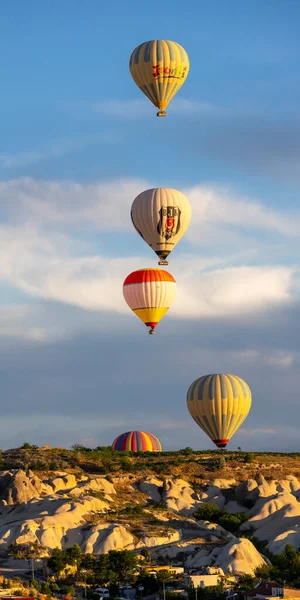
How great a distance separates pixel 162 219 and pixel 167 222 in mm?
621

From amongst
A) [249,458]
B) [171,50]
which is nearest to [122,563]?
[249,458]

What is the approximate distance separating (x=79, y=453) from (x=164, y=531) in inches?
1315

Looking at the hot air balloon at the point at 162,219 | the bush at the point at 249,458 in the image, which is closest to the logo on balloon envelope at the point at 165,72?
the hot air balloon at the point at 162,219

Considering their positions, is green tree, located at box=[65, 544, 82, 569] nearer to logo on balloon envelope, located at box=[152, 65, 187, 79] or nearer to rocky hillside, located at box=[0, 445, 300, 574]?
rocky hillside, located at box=[0, 445, 300, 574]

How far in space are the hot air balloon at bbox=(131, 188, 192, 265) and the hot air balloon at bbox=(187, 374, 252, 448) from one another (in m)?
20.8

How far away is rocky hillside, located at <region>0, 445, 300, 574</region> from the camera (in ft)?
419

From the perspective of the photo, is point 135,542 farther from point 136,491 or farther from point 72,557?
point 136,491

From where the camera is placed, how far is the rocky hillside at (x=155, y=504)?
419 feet

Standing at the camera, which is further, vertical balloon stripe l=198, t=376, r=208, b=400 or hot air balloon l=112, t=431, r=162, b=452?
hot air balloon l=112, t=431, r=162, b=452

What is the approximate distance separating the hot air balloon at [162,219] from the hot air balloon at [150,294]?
254 inches

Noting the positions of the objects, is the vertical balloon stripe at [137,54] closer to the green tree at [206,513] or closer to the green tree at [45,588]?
the green tree at [206,513]

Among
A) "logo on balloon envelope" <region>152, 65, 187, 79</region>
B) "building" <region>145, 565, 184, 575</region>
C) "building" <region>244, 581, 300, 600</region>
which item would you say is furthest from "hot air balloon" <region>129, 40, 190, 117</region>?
"building" <region>244, 581, 300, 600</region>

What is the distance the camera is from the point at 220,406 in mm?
156750

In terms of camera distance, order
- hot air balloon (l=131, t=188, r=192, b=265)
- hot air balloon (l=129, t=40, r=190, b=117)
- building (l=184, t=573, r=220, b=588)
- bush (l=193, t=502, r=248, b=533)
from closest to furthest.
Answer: building (l=184, t=573, r=220, b=588), hot air balloon (l=129, t=40, r=190, b=117), hot air balloon (l=131, t=188, r=192, b=265), bush (l=193, t=502, r=248, b=533)
